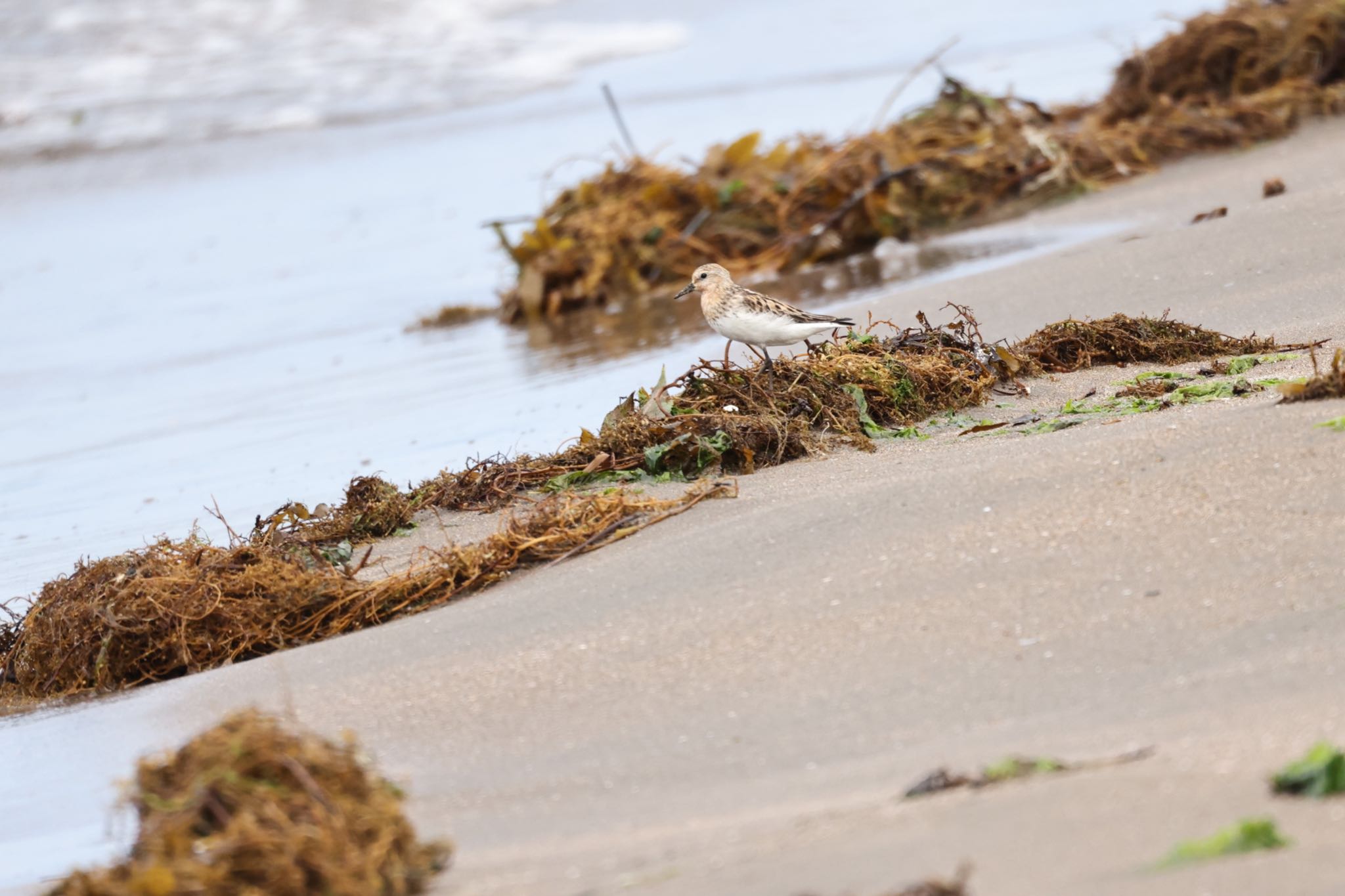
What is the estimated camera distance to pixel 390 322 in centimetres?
1083

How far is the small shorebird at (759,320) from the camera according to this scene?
6.01m

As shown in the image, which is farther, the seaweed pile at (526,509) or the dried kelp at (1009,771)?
the seaweed pile at (526,509)

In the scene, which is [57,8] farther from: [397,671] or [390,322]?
[397,671]

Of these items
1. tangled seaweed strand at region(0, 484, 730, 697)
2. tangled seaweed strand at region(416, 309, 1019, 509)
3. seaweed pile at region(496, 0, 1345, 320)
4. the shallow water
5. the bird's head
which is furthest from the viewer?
seaweed pile at region(496, 0, 1345, 320)

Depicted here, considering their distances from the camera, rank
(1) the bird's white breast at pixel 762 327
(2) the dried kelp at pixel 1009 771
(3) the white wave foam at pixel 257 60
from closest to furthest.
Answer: (2) the dried kelp at pixel 1009 771 < (1) the bird's white breast at pixel 762 327 < (3) the white wave foam at pixel 257 60

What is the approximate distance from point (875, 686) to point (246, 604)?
7.66ft

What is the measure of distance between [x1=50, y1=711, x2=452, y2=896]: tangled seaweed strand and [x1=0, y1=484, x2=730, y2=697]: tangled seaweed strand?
1.91m

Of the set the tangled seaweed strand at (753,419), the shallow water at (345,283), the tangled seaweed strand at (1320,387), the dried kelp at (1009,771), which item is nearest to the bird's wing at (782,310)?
the tangled seaweed strand at (753,419)

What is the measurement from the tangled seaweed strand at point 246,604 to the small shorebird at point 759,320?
1.02m

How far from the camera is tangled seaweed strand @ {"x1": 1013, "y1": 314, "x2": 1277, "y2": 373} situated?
606 centimetres

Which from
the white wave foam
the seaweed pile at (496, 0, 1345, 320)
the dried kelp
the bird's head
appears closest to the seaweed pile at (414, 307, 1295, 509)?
the bird's head

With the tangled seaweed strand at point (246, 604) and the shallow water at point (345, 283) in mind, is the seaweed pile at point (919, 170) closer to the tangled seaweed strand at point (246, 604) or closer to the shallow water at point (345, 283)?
the shallow water at point (345, 283)

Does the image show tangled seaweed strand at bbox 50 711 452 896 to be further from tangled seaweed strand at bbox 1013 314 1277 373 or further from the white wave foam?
the white wave foam

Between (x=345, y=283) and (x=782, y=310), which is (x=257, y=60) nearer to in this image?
(x=345, y=283)
